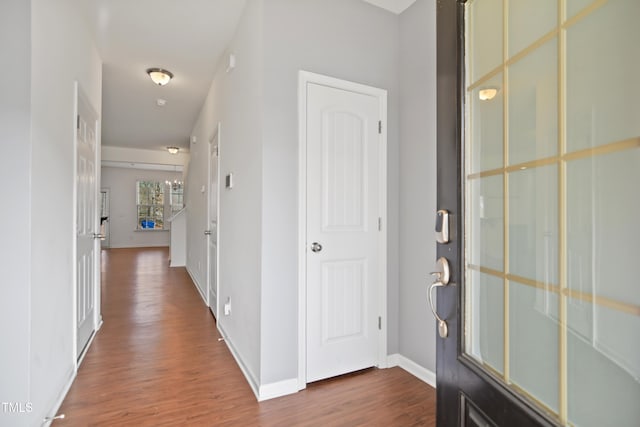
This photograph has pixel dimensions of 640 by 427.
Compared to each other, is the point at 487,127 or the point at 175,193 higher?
the point at 175,193

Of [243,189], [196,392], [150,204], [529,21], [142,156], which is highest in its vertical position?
[142,156]

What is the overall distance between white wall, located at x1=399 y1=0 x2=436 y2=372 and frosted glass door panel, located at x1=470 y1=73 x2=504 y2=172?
4.71ft

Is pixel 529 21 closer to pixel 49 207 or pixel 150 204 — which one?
pixel 49 207

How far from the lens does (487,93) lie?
32.5 inches

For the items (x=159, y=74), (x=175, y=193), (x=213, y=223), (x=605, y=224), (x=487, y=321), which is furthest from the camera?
(x=175, y=193)

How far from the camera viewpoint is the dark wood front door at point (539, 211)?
53cm

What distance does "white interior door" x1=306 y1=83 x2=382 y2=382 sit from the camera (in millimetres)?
2254

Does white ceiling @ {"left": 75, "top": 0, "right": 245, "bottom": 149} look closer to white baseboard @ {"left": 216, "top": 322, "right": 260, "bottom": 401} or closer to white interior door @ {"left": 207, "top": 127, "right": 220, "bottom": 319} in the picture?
white interior door @ {"left": 207, "top": 127, "right": 220, "bottom": 319}

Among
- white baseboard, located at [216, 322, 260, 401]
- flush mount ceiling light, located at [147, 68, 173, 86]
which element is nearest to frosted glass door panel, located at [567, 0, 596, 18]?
white baseboard, located at [216, 322, 260, 401]

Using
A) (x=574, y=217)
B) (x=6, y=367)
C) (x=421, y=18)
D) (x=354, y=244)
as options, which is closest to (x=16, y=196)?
(x=6, y=367)

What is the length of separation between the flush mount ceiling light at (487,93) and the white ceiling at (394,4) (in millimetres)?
2079

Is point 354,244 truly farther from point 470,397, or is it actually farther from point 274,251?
point 470,397

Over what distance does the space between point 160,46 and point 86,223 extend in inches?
73.2

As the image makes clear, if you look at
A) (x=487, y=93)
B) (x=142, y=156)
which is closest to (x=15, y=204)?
(x=487, y=93)
